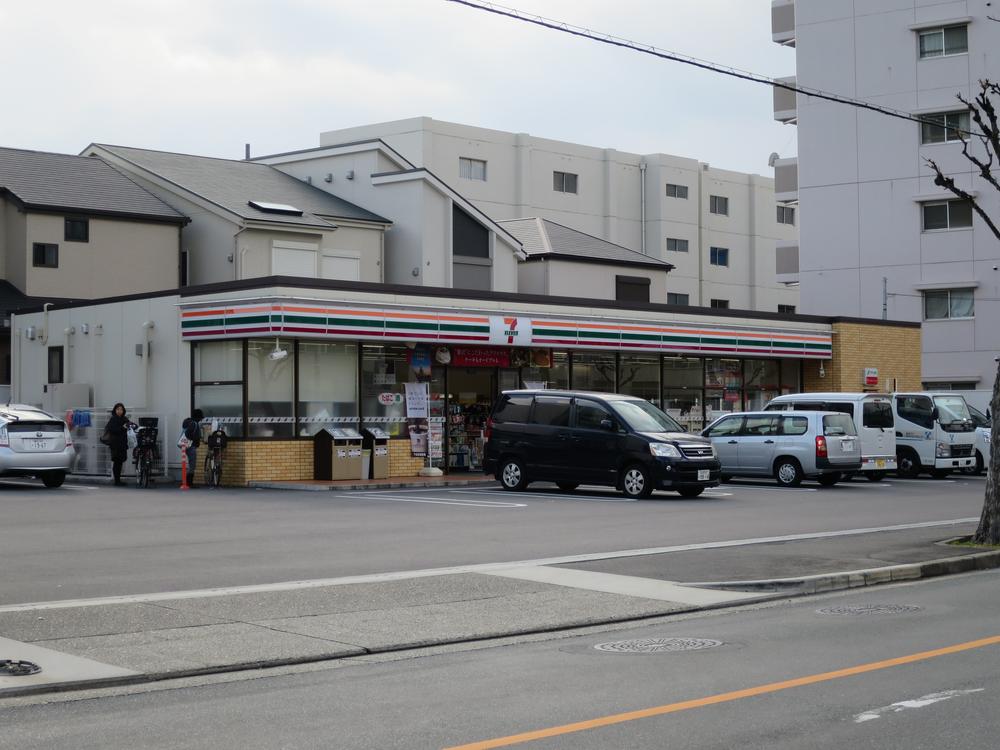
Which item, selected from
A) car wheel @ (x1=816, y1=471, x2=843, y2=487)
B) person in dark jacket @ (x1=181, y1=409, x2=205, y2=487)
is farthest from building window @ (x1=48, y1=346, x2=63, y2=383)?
car wheel @ (x1=816, y1=471, x2=843, y2=487)

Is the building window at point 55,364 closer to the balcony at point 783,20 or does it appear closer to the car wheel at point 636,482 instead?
the car wheel at point 636,482

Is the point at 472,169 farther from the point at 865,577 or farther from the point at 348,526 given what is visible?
the point at 865,577

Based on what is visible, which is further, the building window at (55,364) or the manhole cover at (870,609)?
the building window at (55,364)

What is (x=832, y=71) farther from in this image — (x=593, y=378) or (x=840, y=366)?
(x=593, y=378)

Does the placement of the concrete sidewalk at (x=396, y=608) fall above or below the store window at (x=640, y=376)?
Answer: below

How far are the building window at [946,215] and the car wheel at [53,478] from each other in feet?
116

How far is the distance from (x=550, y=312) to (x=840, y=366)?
38.7 ft

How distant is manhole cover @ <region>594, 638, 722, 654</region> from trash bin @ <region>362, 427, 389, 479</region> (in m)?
18.8

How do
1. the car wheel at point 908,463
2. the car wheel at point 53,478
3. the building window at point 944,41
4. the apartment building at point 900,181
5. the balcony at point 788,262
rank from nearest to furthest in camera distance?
the car wheel at point 53,478 < the car wheel at point 908,463 < the apartment building at point 900,181 < the building window at point 944,41 < the balcony at point 788,262

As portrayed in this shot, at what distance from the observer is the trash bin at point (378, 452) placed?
2839 cm

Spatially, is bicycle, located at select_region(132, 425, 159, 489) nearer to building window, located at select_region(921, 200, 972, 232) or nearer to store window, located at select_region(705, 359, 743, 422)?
store window, located at select_region(705, 359, 743, 422)

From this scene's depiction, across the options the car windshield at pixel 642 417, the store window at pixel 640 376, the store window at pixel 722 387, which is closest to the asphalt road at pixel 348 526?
the car windshield at pixel 642 417

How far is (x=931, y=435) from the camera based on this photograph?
3117 cm

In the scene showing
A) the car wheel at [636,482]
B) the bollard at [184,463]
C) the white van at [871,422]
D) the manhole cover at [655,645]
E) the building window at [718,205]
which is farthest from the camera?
the building window at [718,205]
